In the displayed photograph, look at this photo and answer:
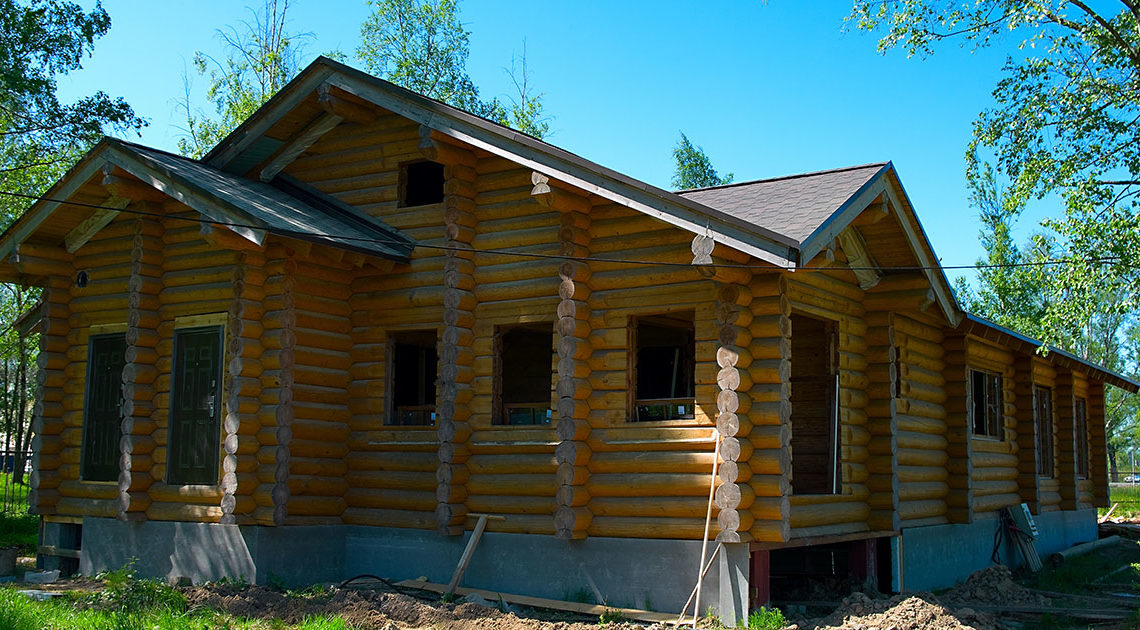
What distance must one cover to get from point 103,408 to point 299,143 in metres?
4.62

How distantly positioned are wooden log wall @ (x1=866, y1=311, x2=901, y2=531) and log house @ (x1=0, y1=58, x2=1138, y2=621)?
4cm

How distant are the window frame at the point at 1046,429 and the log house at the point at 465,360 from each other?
5550mm

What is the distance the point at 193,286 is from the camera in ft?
44.2

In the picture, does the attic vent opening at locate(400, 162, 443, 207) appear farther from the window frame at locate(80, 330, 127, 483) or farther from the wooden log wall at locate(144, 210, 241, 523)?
the window frame at locate(80, 330, 127, 483)

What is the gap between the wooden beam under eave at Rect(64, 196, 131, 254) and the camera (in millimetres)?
14016

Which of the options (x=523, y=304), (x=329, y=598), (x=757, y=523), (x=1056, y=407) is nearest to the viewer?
(x=757, y=523)

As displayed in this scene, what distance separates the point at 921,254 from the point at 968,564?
19.4 feet

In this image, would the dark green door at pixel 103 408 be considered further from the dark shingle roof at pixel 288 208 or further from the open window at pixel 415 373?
the open window at pixel 415 373

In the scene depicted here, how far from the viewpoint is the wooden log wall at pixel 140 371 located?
1330cm

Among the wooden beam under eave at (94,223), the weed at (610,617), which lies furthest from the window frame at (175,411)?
the weed at (610,617)

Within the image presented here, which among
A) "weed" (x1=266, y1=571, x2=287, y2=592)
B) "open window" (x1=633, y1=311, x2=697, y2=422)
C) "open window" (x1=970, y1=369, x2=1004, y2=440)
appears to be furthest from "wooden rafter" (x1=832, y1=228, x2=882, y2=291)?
"weed" (x1=266, y1=571, x2=287, y2=592)

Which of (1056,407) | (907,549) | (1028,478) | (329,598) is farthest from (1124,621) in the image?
(1056,407)

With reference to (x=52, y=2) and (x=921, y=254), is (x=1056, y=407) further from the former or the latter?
(x=52, y=2)

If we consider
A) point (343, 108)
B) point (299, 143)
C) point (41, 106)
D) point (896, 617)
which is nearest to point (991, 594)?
point (896, 617)
